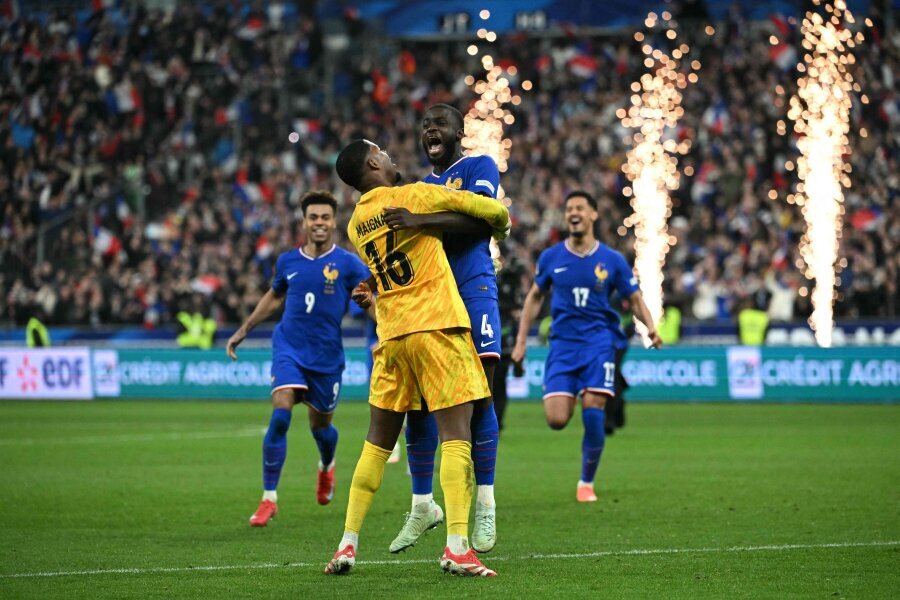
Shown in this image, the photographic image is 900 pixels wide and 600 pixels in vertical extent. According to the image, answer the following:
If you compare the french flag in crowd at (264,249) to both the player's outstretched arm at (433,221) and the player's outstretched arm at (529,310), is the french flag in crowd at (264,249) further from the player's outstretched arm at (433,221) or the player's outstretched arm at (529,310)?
the player's outstretched arm at (433,221)

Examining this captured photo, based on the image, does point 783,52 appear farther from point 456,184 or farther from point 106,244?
point 456,184

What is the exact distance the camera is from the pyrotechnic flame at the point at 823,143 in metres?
29.1

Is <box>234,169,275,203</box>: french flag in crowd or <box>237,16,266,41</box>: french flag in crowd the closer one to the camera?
<box>234,169,275,203</box>: french flag in crowd

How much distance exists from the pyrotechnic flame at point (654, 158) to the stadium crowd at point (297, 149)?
0.98 feet

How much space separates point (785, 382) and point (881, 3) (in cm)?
1340

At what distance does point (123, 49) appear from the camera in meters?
39.4

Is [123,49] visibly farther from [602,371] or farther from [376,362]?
[376,362]

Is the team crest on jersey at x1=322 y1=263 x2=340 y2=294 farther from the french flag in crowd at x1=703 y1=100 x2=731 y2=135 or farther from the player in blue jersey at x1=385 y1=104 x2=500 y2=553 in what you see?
the french flag in crowd at x1=703 y1=100 x2=731 y2=135

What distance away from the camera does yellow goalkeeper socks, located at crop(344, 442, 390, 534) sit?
754cm

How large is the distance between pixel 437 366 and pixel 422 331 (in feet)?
0.64

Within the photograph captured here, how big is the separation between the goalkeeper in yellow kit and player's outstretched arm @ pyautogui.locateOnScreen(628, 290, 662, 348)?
3914 mm

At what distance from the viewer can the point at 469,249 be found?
26.0 ft

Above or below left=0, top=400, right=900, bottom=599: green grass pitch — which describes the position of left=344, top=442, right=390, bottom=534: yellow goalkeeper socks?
above

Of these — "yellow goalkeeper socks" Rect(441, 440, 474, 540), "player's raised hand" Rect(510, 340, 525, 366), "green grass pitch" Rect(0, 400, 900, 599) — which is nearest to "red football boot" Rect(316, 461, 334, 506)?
"green grass pitch" Rect(0, 400, 900, 599)
